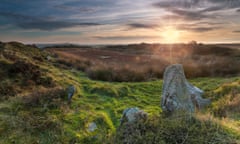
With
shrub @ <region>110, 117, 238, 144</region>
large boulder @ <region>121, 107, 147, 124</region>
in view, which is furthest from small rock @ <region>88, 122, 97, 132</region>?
shrub @ <region>110, 117, 238, 144</region>

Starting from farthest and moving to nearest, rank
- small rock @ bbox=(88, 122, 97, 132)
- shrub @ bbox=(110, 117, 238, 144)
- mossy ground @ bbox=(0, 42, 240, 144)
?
small rock @ bbox=(88, 122, 97, 132)
mossy ground @ bbox=(0, 42, 240, 144)
shrub @ bbox=(110, 117, 238, 144)

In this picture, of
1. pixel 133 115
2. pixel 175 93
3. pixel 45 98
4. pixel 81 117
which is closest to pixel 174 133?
pixel 133 115

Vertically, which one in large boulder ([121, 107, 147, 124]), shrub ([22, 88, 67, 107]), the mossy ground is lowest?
the mossy ground

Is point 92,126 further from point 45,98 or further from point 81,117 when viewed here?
point 45,98

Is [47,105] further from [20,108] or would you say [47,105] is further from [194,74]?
[194,74]

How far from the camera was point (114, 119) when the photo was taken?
7379 mm

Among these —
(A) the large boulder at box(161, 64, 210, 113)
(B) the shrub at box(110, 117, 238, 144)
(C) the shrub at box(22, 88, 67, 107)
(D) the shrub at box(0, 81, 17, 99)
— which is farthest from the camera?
(D) the shrub at box(0, 81, 17, 99)

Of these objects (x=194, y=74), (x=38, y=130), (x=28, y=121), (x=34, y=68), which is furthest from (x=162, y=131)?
(x=194, y=74)

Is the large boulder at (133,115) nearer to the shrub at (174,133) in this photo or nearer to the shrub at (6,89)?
the shrub at (174,133)

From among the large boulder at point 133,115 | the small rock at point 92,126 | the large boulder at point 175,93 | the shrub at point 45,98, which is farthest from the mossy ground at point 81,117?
the large boulder at point 175,93

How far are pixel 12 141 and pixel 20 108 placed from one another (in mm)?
2330

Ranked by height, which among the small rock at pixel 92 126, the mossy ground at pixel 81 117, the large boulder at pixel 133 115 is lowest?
the small rock at pixel 92 126

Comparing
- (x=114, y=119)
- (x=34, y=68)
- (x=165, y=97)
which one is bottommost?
(x=114, y=119)

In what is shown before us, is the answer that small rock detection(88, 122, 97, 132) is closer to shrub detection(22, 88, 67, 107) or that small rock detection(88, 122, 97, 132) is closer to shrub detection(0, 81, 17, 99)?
shrub detection(22, 88, 67, 107)
